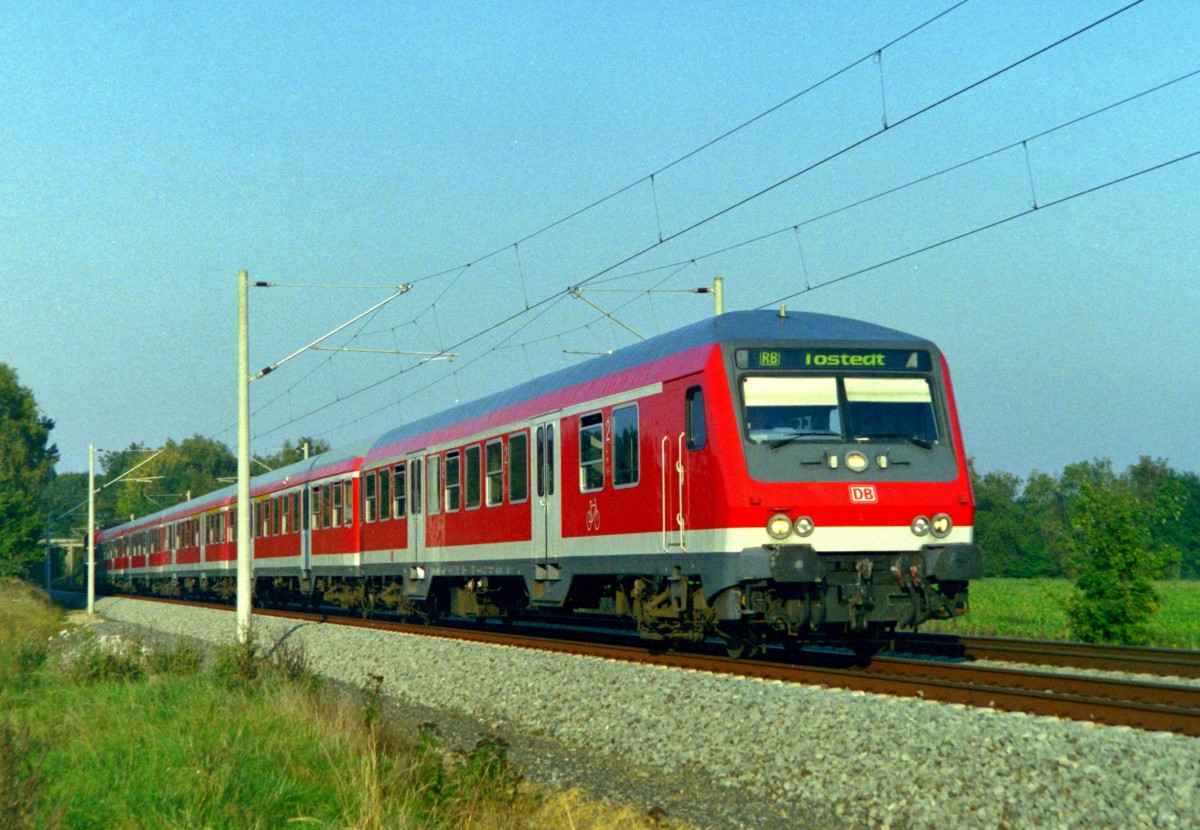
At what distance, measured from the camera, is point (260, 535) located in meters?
37.0

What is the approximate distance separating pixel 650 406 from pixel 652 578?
195 centimetres

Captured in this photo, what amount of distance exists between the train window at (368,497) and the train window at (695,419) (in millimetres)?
13700

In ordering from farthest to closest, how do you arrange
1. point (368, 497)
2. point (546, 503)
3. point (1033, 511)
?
point (1033, 511) → point (368, 497) → point (546, 503)

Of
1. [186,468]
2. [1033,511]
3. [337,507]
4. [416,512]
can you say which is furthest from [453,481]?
[186,468]

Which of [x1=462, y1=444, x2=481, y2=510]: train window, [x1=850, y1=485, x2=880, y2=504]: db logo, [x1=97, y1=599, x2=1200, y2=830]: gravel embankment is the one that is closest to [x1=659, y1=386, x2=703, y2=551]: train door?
[x1=97, y1=599, x2=1200, y2=830]: gravel embankment

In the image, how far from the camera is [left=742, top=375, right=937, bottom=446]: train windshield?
13.4 metres

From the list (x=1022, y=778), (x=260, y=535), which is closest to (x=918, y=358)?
(x=1022, y=778)

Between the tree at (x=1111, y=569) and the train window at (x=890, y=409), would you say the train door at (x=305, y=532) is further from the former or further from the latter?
the train window at (x=890, y=409)

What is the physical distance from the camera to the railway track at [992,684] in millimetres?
9680

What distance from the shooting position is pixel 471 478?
21.0 m

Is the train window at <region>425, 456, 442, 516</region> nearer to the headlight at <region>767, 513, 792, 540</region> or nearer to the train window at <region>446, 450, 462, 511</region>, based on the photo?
the train window at <region>446, 450, 462, 511</region>

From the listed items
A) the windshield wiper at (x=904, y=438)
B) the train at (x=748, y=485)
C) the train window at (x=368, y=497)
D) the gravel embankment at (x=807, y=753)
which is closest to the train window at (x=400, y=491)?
the train window at (x=368, y=497)

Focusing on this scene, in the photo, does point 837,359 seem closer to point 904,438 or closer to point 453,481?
point 904,438

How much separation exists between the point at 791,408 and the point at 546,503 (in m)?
5.11
